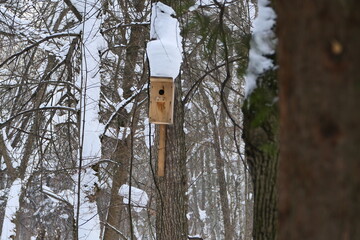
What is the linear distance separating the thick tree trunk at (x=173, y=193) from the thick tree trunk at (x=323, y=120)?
3.80 metres

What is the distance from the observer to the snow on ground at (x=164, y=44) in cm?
459

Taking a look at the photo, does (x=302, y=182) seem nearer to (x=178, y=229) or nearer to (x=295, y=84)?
(x=295, y=84)

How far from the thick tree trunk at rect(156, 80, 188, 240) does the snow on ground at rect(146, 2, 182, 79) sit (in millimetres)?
451

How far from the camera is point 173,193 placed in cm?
496

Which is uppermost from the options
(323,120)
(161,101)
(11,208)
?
(161,101)

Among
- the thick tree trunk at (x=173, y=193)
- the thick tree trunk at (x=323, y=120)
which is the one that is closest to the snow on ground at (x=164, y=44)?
the thick tree trunk at (x=173, y=193)

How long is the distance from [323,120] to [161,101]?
3.72 m

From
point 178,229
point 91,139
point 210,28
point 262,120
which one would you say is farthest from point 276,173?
point 91,139

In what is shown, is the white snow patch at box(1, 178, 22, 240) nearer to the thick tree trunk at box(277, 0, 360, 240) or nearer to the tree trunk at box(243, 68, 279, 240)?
the tree trunk at box(243, 68, 279, 240)

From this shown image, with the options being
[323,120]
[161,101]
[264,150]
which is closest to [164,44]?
[161,101]

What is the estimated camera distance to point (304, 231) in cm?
115

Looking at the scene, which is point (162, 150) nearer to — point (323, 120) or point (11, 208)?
point (323, 120)

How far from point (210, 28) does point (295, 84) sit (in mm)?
2529

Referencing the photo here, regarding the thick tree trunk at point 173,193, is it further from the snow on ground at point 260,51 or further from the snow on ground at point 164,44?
the snow on ground at point 260,51
